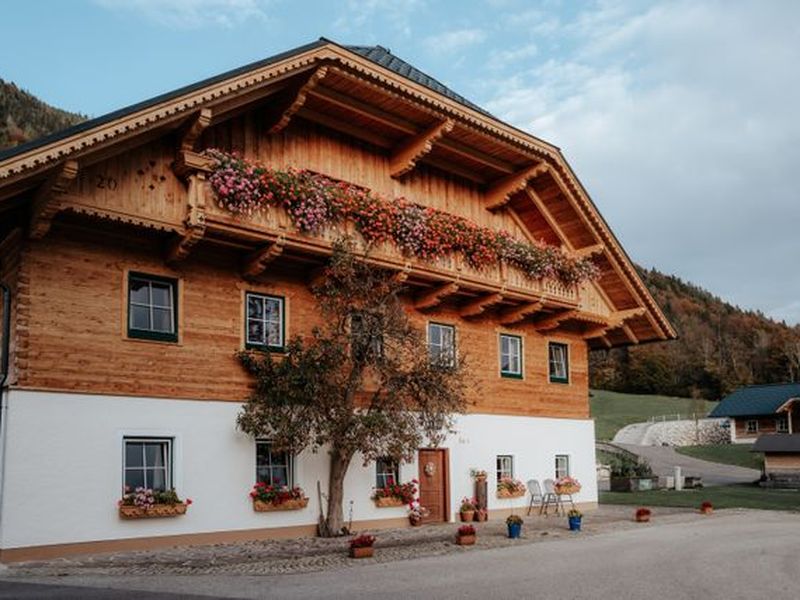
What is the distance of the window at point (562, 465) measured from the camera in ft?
83.5

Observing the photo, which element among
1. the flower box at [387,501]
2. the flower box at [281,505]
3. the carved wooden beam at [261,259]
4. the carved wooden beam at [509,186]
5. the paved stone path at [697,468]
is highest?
the carved wooden beam at [509,186]

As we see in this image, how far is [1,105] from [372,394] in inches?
2351

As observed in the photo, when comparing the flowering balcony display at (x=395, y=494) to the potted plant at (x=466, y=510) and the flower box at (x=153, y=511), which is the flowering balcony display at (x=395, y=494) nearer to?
the potted plant at (x=466, y=510)

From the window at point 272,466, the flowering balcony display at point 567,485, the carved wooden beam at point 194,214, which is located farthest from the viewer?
the flowering balcony display at point 567,485

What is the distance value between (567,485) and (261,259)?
1216cm

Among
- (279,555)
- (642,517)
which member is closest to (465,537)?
(279,555)

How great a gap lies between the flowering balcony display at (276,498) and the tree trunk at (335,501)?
21.4 inches

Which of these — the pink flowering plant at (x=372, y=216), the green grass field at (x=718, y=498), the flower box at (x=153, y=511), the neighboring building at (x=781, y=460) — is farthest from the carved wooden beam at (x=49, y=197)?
the neighboring building at (x=781, y=460)

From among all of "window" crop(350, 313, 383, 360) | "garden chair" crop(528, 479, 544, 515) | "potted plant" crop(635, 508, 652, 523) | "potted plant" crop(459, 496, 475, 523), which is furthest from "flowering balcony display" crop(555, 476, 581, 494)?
"window" crop(350, 313, 383, 360)

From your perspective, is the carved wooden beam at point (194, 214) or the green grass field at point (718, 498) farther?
the green grass field at point (718, 498)

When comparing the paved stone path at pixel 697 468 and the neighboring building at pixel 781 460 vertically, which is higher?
the neighboring building at pixel 781 460

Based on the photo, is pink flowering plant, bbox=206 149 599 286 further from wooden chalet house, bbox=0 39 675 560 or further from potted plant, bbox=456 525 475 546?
potted plant, bbox=456 525 475 546

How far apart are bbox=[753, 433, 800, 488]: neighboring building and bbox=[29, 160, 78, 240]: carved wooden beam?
33399 millimetres

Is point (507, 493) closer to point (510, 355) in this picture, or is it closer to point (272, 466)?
point (510, 355)
